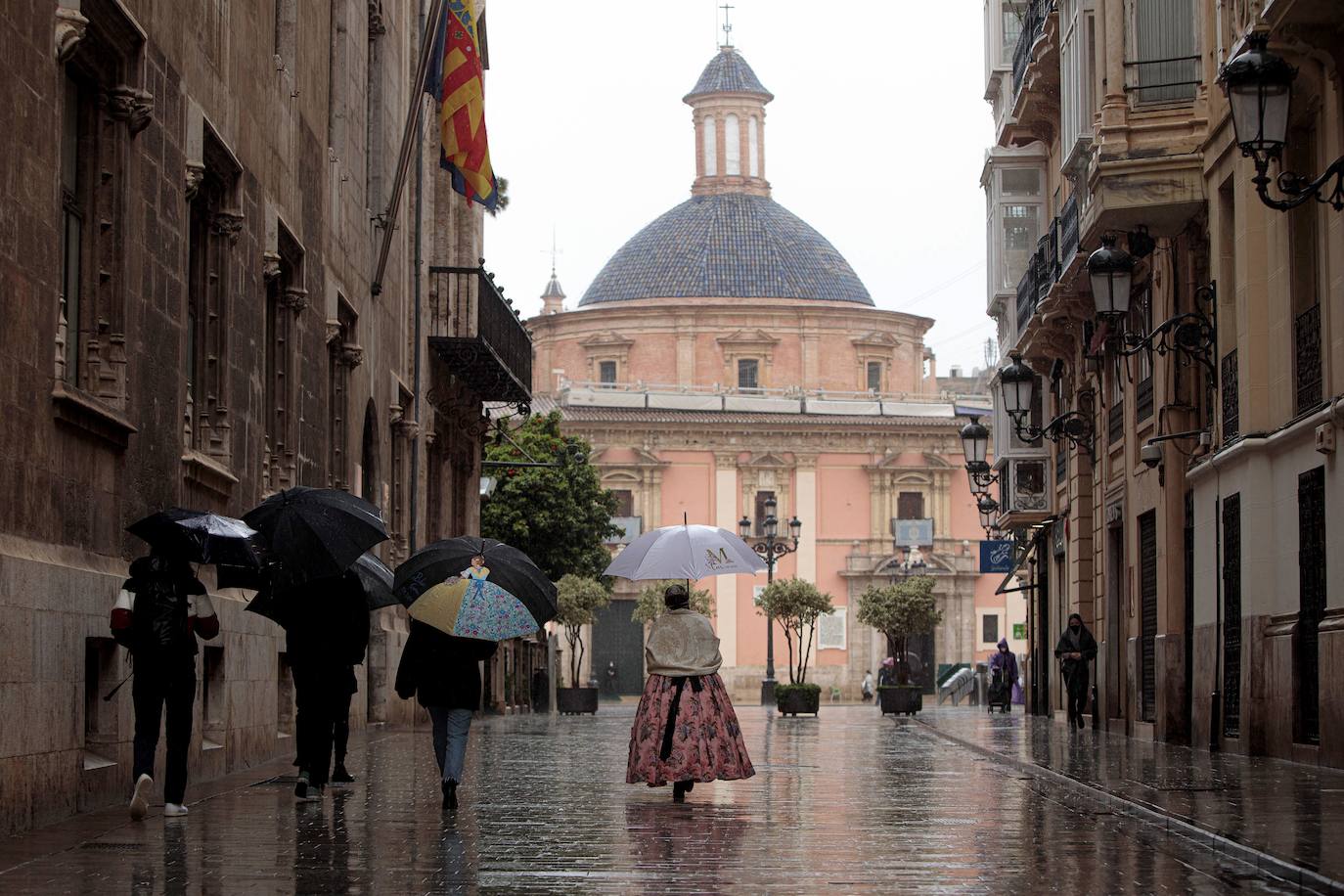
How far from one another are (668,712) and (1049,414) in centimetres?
2323

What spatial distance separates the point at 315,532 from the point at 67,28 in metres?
3.58

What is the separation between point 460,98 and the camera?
2881 centimetres

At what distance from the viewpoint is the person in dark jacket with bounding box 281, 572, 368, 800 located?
1437cm

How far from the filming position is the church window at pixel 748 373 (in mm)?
87438

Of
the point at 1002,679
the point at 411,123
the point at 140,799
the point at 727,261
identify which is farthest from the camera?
the point at 727,261

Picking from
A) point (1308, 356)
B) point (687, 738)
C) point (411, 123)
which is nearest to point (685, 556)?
point (687, 738)

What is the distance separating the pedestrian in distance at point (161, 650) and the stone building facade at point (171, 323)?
322 millimetres

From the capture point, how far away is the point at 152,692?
12406 mm

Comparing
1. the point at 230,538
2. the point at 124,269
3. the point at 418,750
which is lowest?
the point at 418,750

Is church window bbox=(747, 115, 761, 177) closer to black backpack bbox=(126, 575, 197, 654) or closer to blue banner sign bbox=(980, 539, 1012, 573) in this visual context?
blue banner sign bbox=(980, 539, 1012, 573)

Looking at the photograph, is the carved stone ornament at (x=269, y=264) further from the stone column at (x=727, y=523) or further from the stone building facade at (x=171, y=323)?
the stone column at (x=727, y=523)

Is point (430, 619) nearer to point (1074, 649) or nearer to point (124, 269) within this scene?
point (124, 269)

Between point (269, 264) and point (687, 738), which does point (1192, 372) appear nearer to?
point (269, 264)

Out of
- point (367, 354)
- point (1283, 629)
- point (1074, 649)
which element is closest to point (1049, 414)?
point (1074, 649)
